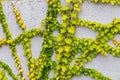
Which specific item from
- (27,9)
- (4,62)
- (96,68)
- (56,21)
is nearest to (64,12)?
(56,21)

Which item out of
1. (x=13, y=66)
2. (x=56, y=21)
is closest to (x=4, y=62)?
(x=13, y=66)

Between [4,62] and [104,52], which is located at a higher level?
[4,62]

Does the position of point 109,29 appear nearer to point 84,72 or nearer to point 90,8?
point 90,8

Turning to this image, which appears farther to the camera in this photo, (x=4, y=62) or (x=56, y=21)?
(x=4, y=62)

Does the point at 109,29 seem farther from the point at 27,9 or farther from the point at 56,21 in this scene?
the point at 27,9

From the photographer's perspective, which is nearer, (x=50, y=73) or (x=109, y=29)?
(x=109, y=29)

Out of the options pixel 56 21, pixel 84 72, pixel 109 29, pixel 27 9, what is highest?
A: pixel 27 9
